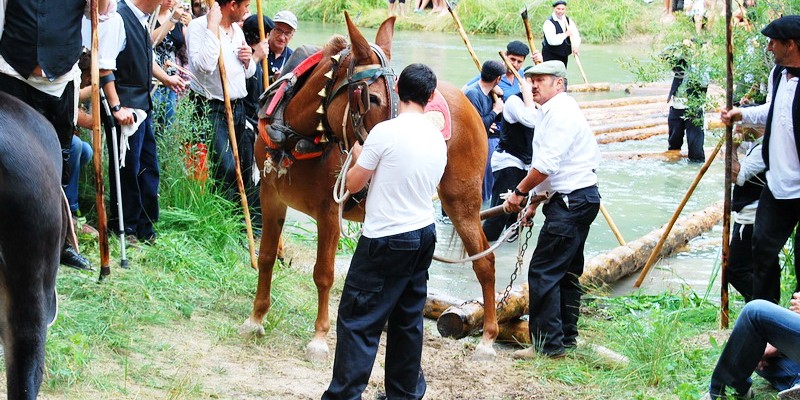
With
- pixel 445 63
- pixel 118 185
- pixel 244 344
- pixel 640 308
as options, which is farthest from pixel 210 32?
pixel 445 63

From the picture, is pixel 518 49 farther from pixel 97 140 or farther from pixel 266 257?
pixel 97 140

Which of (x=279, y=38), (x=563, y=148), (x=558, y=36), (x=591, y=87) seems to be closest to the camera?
(x=563, y=148)

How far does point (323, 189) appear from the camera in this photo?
6.63m

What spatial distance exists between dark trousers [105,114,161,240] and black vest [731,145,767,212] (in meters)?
4.77

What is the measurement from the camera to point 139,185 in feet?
27.0

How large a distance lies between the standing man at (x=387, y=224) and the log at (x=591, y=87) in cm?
1660

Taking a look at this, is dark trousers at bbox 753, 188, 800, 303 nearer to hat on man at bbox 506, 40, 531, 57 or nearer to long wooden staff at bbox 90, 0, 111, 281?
long wooden staff at bbox 90, 0, 111, 281

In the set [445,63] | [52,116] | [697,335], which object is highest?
[52,116]

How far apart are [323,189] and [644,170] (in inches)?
364

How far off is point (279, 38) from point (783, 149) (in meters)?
5.30

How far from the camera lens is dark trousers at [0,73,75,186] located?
5824 millimetres

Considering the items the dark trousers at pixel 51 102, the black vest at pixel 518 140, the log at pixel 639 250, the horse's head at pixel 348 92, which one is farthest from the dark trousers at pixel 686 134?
the dark trousers at pixel 51 102

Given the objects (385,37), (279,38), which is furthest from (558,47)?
(385,37)

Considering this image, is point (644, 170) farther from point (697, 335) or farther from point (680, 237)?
point (697, 335)
